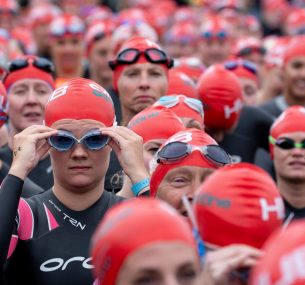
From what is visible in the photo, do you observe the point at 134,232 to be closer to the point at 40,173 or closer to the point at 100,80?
the point at 40,173

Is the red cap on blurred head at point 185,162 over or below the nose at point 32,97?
below

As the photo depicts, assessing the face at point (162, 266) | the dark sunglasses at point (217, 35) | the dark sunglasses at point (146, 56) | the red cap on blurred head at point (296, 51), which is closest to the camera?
the face at point (162, 266)

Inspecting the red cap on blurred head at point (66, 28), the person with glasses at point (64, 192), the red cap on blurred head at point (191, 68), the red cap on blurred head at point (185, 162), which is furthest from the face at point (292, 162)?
the red cap on blurred head at point (66, 28)

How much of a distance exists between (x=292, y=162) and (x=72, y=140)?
2478 mm

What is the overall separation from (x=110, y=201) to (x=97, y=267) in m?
1.91

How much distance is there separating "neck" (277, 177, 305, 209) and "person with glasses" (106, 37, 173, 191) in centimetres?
151

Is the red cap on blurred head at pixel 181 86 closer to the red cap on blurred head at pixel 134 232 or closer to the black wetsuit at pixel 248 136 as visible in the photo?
the black wetsuit at pixel 248 136

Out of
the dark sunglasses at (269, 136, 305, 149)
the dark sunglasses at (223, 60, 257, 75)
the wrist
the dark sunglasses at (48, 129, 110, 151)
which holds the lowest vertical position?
the dark sunglasses at (269, 136, 305, 149)

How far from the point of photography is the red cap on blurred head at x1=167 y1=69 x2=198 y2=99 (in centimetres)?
941

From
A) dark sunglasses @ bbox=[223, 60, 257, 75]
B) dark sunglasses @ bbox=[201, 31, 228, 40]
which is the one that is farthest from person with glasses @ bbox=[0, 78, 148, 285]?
dark sunglasses @ bbox=[201, 31, 228, 40]

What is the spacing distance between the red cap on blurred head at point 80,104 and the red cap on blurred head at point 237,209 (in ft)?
5.56

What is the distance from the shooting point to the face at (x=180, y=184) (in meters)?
6.11

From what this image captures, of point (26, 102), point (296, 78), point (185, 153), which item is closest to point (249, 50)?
point (296, 78)

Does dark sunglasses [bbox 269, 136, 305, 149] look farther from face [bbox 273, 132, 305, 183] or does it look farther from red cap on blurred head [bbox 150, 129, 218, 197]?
red cap on blurred head [bbox 150, 129, 218, 197]
